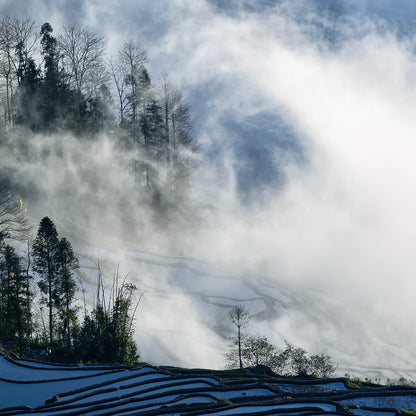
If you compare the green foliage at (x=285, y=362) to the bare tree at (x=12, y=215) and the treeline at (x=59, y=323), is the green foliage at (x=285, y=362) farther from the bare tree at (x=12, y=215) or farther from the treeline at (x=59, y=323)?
the bare tree at (x=12, y=215)

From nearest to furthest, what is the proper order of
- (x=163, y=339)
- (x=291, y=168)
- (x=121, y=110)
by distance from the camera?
(x=163, y=339) → (x=121, y=110) → (x=291, y=168)

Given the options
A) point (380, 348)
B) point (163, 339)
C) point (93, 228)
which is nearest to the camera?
point (163, 339)

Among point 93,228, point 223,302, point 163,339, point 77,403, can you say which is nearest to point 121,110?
point 93,228

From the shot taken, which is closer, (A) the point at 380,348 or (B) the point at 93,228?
(A) the point at 380,348

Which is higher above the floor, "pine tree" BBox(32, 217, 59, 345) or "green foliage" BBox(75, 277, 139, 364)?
"pine tree" BBox(32, 217, 59, 345)

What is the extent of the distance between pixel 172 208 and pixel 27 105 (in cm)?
1491

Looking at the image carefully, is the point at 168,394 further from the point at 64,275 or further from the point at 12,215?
the point at 12,215

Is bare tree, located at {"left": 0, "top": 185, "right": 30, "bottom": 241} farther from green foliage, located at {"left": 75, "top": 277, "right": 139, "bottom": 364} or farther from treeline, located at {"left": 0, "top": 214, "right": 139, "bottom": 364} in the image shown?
green foliage, located at {"left": 75, "top": 277, "right": 139, "bottom": 364}

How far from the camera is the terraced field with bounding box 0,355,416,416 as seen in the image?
32.2 ft

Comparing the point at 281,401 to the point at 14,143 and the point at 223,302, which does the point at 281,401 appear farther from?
the point at 14,143

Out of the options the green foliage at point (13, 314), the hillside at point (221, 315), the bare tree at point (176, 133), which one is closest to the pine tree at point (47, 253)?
the green foliage at point (13, 314)

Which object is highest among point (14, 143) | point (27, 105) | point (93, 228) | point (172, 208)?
point (27, 105)

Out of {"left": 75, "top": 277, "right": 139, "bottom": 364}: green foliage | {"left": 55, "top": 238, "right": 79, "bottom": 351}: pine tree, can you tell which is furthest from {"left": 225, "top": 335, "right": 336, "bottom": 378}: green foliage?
{"left": 55, "top": 238, "right": 79, "bottom": 351}: pine tree

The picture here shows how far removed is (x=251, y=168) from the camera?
62656 mm
